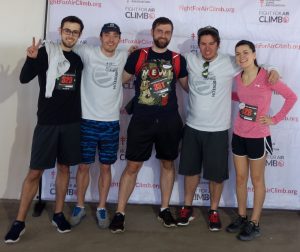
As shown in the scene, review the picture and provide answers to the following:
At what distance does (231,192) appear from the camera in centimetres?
341

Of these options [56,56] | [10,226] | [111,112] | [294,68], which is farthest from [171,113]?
[10,226]

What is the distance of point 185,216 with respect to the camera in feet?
10.1

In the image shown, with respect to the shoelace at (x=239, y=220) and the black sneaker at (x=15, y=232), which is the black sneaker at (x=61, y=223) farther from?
the shoelace at (x=239, y=220)

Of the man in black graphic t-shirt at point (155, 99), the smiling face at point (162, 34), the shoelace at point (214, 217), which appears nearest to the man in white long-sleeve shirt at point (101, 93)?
the man in black graphic t-shirt at point (155, 99)

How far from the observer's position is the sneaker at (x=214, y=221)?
298 cm

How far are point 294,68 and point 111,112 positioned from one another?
1.53m

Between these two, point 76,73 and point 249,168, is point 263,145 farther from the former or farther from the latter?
point 76,73

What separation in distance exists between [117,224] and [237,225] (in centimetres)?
89

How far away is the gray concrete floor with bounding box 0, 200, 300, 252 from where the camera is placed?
8.77ft

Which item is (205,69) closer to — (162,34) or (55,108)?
(162,34)

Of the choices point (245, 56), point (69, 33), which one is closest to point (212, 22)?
point (245, 56)

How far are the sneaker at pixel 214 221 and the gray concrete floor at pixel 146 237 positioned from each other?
39 millimetres

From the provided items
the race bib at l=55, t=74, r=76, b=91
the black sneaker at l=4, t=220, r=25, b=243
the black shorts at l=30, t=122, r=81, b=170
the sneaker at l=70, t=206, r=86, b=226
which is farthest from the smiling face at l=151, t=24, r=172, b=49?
the black sneaker at l=4, t=220, r=25, b=243

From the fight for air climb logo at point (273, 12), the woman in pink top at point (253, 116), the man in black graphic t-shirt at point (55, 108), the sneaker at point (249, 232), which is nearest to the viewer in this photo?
the man in black graphic t-shirt at point (55, 108)
